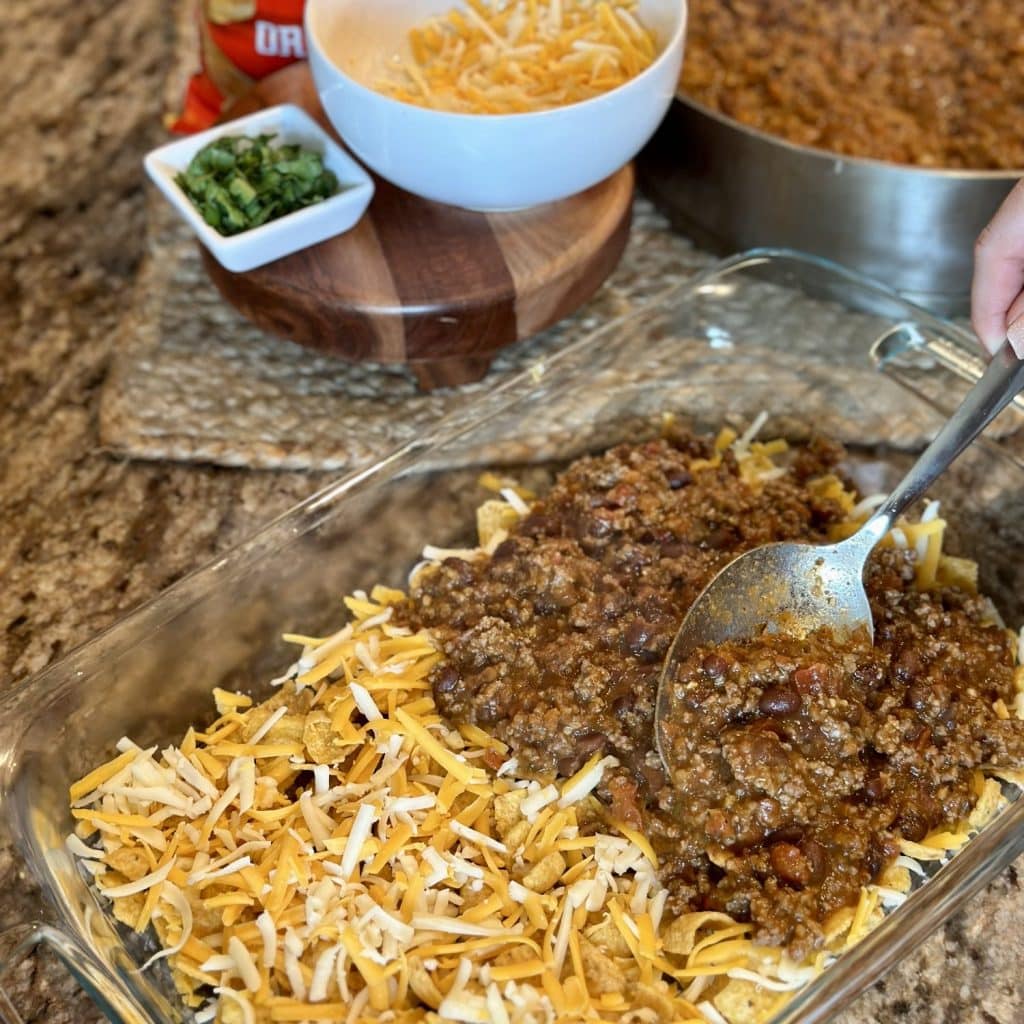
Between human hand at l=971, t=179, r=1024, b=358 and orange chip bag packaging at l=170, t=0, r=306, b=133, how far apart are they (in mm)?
1192

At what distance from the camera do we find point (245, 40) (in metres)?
2.15

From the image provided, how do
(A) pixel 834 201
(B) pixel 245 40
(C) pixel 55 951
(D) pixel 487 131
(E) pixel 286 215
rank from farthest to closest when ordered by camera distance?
(B) pixel 245 40 < (A) pixel 834 201 < (E) pixel 286 215 < (D) pixel 487 131 < (C) pixel 55 951

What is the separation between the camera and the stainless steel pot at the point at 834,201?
1902mm

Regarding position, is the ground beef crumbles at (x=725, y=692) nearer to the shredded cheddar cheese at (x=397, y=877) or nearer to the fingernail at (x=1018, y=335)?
the shredded cheddar cheese at (x=397, y=877)

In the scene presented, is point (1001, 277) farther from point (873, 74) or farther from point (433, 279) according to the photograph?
point (873, 74)

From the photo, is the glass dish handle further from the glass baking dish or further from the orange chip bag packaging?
the orange chip bag packaging

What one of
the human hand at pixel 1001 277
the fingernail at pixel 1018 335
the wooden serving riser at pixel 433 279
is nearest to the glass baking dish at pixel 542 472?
the wooden serving riser at pixel 433 279

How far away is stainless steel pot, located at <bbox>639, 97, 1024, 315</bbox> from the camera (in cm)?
190

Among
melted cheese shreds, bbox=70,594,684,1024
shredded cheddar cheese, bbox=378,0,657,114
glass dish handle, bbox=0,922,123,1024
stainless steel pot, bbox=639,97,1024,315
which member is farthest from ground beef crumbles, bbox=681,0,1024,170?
glass dish handle, bbox=0,922,123,1024

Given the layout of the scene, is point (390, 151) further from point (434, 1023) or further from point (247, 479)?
point (434, 1023)

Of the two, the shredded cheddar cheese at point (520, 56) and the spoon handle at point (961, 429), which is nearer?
the spoon handle at point (961, 429)

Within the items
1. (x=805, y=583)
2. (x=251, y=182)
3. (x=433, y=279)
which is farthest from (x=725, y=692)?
(x=251, y=182)

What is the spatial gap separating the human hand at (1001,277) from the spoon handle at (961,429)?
4 centimetres

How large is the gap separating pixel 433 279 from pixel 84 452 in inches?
24.9
